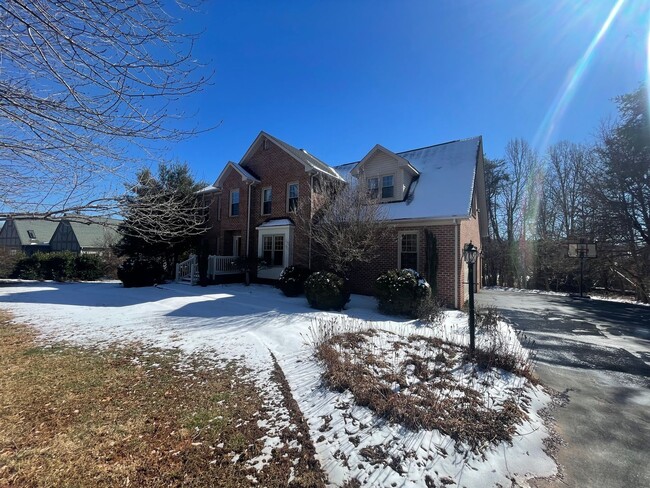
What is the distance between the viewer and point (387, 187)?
13.5m

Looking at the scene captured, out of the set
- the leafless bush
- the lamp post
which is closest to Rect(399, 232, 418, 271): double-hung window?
the lamp post

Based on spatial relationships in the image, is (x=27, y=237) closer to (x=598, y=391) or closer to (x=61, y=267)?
A: (x=61, y=267)

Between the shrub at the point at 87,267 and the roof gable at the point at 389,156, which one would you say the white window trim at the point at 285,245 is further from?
the shrub at the point at 87,267

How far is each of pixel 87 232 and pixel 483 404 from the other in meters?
50.2

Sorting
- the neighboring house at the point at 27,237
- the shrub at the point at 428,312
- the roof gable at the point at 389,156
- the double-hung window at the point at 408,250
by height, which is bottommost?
the shrub at the point at 428,312

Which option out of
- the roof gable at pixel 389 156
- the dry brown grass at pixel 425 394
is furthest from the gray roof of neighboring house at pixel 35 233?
the dry brown grass at pixel 425 394

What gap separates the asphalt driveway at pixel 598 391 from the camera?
9.39 ft

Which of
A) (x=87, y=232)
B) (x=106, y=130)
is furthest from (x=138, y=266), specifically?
(x=87, y=232)

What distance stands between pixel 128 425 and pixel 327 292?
6545 millimetres

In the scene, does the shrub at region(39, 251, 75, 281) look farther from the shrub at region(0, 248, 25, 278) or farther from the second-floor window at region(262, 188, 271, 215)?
the second-floor window at region(262, 188, 271, 215)

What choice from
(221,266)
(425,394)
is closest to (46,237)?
(221,266)

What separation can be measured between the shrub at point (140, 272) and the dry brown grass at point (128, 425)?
1058cm

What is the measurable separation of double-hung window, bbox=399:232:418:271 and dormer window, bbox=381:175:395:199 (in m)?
2.45

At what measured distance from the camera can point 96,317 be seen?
26.9 feet
